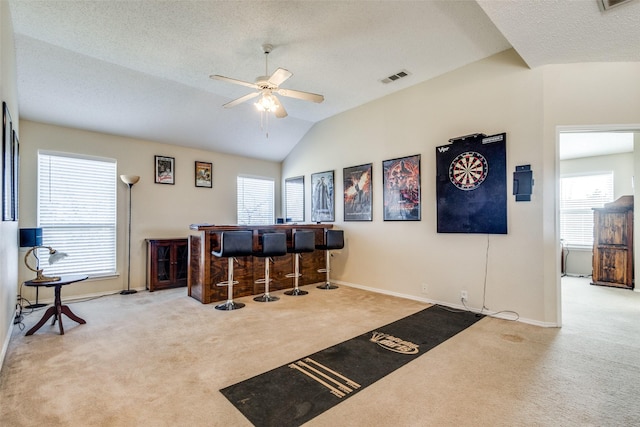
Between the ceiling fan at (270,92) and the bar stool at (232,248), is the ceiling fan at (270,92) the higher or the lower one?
the higher one

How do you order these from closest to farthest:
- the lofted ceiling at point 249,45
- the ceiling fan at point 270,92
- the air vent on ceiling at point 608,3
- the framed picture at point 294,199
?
the air vent on ceiling at point 608,3 → the lofted ceiling at point 249,45 → the ceiling fan at point 270,92 → the framed picture at point 294,199

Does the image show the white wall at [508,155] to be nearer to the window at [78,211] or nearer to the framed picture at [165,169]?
the framed picture at [165,169]

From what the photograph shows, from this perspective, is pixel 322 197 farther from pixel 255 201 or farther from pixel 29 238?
pixel 29 238

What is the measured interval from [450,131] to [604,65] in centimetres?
165

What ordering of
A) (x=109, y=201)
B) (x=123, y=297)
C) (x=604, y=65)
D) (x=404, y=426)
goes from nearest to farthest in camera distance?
(x=404, y=426) < (x=604, y=65) < (x=123, y=297) < (x=109, y=201)

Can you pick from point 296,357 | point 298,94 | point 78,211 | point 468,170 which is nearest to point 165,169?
point 78,211

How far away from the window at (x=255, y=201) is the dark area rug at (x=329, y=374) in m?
4.47

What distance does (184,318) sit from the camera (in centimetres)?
372

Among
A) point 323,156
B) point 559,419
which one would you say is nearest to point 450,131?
point 323,156

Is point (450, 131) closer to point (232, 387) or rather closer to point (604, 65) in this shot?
point (604, 65)

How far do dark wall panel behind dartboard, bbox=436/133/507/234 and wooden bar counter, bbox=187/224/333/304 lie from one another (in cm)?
242

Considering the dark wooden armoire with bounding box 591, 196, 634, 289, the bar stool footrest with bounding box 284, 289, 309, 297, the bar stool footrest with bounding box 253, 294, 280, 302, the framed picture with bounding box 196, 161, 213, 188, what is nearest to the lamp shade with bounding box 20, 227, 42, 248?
the framed picture with bounding box 196, 161, 213, 188

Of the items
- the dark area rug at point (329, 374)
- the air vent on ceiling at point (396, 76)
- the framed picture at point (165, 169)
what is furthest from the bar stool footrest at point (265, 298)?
the air vent on ceiling at point (396, 76)

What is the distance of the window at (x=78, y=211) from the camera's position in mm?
4590
